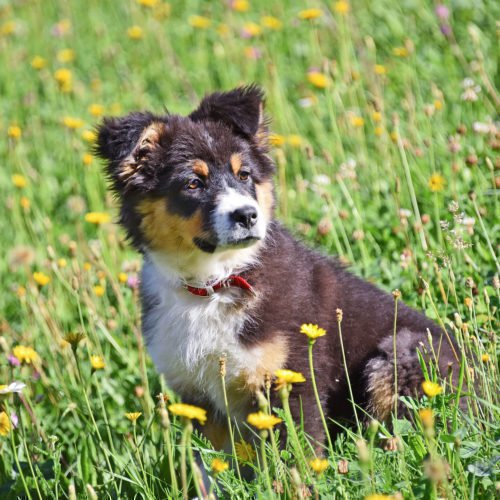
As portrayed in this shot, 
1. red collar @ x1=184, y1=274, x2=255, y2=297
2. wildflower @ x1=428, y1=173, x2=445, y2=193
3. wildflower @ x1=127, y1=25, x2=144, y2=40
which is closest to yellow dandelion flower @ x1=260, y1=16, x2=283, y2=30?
wildflower @ x1=127, y1=25, x2=144, y2=40

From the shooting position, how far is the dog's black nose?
11.9ft

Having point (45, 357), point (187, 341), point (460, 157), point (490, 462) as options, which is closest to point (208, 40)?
point (460, 157)

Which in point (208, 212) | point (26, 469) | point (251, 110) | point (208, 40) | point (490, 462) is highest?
point (208, 40)

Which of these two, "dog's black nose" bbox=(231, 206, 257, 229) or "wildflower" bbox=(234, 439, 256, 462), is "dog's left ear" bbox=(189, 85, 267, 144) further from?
"wildflower" bbox=(234, 439, 256, 462)

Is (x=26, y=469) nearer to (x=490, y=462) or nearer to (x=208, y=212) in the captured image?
(x=208, y=212)

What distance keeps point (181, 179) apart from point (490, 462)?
1.89 meters

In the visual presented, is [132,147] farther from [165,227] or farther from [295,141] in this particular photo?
[295,141]

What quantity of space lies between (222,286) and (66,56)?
5.25 meters

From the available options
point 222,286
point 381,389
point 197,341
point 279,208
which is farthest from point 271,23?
point 381,389

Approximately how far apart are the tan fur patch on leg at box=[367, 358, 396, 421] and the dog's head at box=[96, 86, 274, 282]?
808 mm

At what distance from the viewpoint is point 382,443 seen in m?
3.76

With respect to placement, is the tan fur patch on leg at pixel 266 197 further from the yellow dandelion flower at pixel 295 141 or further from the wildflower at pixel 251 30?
the wildflower at pixel 251 30

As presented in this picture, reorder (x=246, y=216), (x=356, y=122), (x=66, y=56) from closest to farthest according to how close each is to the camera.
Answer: (x=246, y=216) → (x=356, y=122) → (x=66, y=56)

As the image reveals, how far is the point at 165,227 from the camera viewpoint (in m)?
3.90
